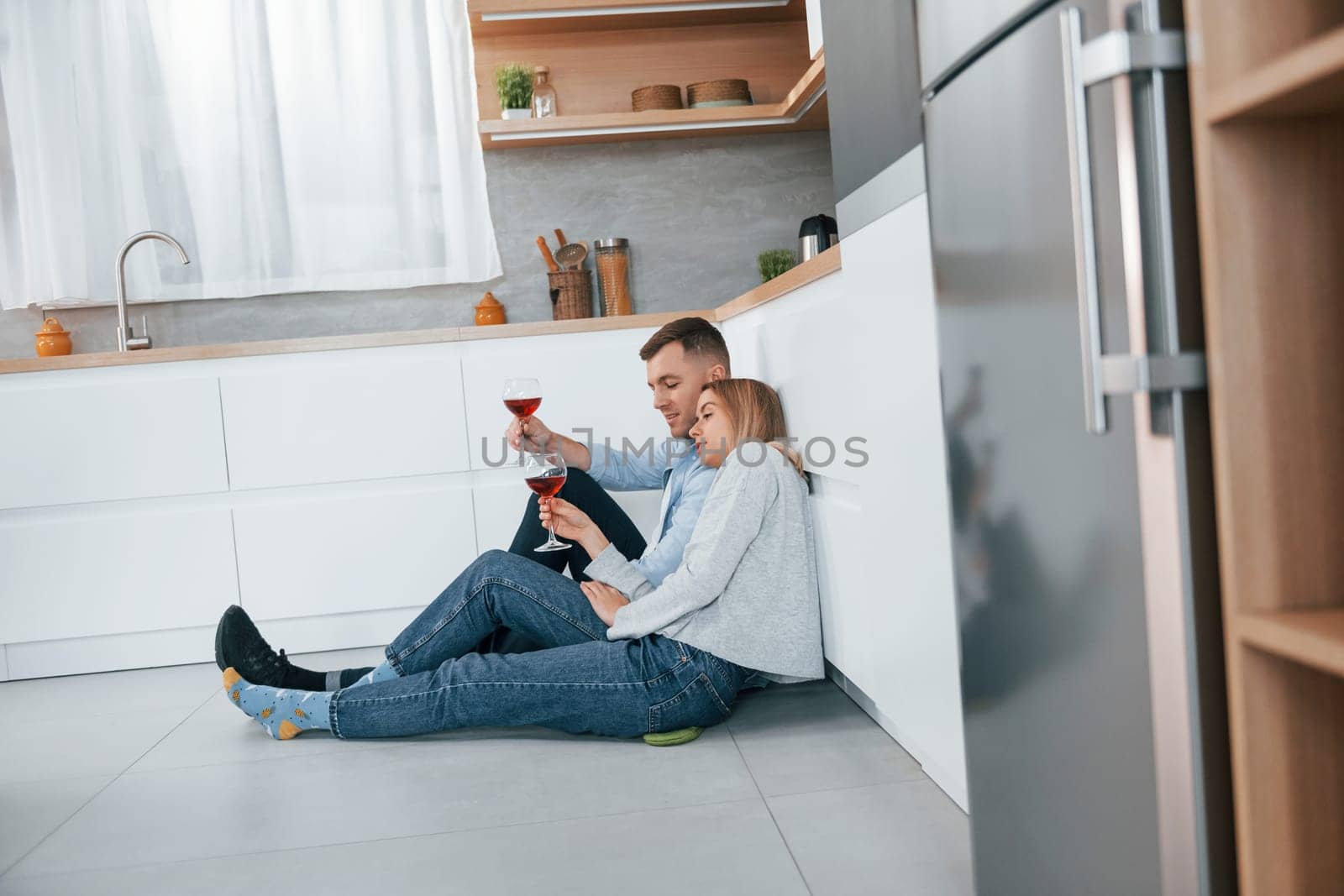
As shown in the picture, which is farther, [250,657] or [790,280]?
[250,657]

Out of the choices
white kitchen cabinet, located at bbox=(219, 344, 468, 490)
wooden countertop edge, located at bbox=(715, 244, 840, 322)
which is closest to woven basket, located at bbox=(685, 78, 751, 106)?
wooden countertop edge, located at bbox=(715, 244, 840, 322)

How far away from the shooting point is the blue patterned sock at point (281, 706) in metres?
2.16

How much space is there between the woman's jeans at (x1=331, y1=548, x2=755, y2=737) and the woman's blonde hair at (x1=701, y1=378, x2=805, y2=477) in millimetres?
411

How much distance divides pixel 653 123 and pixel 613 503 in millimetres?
1467

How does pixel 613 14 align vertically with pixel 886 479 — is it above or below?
above

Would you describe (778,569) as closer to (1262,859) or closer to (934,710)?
(934,710)

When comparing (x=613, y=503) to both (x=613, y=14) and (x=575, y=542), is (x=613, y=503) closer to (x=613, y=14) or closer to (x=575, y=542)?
(x=575, y=542)

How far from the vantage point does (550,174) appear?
3.71 metres

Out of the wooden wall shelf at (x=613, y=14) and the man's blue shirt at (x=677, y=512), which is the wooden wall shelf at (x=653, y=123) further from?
the man's blue shirt at (x=677, y=512)

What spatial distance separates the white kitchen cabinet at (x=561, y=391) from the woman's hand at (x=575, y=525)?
0.87m

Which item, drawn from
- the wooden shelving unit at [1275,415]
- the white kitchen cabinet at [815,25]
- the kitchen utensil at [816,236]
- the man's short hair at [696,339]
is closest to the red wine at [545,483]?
the man's short hair at [696,339]

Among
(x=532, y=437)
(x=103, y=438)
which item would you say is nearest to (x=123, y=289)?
(x=103, y=438)

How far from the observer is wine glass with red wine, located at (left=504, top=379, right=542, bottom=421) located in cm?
224

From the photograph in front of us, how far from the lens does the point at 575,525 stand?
85.3 inches
